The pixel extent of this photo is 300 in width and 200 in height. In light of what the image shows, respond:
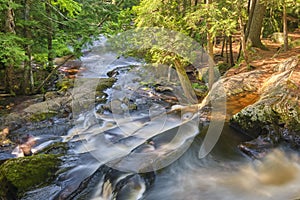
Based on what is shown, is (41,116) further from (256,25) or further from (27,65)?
(256,25)

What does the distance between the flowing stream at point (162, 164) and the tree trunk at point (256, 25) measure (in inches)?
211

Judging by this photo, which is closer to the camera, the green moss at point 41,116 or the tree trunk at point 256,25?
the green moss at point 41,116

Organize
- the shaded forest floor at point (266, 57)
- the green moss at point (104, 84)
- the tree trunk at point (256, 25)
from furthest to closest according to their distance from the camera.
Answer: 1. the tree trunk at point (256, 25)
2. the green moss at point (104, 84)
3. the shaded forest floor at point (266, 57)

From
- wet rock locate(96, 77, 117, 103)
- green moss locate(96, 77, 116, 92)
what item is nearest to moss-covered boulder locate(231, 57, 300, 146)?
wet rock locate(96, 77, 117, 103)

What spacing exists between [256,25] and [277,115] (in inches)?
259

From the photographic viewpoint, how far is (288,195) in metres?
3.67

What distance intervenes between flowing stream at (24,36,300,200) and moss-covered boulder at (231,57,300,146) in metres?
0.28

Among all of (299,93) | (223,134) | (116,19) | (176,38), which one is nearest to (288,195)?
(223,134)

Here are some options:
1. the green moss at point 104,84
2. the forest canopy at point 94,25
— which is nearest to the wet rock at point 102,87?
the green moss at point 104,84

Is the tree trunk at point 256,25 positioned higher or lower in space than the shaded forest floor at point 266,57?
higher

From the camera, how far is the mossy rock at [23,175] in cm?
396

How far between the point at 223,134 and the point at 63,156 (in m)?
3.18

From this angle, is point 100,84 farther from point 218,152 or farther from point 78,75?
point 218,152

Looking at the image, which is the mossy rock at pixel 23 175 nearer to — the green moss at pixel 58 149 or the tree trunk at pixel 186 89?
the green moss at pixel 58 149
